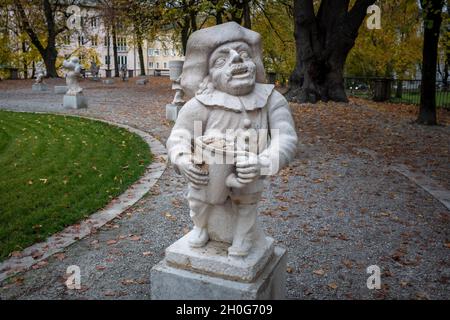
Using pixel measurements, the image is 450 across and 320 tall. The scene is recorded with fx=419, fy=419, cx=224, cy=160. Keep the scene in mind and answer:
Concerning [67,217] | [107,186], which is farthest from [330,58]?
[67,217]

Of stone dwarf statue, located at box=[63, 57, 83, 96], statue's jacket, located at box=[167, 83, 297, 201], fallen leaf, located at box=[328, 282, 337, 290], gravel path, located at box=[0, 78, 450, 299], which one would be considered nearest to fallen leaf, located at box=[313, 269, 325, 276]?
gravel path, located at box=[0, 78, 450, 299]

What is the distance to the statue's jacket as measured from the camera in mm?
3084

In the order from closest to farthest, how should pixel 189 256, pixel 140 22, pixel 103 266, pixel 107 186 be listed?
pixel 189 256 → pixel 103 266 → pixel 107 186 → pixel 140 22

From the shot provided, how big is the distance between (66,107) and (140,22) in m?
Answer: 5.13

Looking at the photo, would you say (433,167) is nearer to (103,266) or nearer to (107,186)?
(107,186)

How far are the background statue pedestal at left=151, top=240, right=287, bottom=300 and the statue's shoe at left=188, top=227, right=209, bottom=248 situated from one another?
39 mm

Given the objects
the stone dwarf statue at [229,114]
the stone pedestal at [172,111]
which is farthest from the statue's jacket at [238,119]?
the stone pedestal at [172,111]

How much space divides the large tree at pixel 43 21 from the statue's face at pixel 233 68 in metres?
30.4

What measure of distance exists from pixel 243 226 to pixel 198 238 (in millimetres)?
390

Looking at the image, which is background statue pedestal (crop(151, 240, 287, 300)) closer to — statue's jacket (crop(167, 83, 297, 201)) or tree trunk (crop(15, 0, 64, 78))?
statue's jacket (crop(167, 83, 297, 201))

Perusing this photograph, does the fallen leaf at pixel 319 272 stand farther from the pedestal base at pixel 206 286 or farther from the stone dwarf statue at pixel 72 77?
the stone dwarf statue at pixel 72 77

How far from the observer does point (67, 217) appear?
19.6 ft

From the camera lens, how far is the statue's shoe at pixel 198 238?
328cm

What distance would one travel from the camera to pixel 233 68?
308cm
